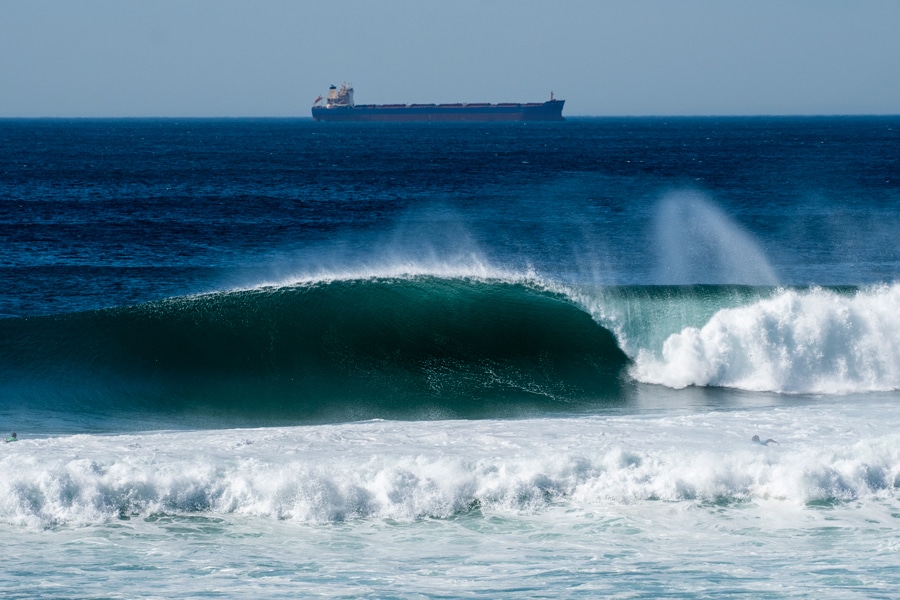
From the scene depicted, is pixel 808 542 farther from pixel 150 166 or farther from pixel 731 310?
pixel 150 166

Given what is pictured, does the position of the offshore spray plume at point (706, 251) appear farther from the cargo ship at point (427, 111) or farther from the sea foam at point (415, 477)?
the cargo ship at point (427, 111)

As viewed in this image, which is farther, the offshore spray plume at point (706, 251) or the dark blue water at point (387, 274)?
the offshore spray plume at point (706, 251)

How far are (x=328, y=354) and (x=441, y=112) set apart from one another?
18218 centimetres

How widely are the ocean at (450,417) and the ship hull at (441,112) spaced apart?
16180 centimetres

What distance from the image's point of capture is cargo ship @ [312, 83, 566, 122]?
190875 millimetres

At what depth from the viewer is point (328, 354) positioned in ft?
52.7

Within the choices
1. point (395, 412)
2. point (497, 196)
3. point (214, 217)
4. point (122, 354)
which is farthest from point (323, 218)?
point (395, 412)

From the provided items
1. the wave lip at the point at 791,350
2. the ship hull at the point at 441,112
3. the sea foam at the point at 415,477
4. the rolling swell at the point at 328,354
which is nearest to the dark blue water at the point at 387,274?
the rolling swell at the point at 328,354

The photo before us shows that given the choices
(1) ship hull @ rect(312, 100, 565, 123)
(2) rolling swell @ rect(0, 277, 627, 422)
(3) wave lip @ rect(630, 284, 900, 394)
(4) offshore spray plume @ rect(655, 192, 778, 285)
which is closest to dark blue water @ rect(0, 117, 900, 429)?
(2) rolling swell @ rect(0, 277, 627, 422)

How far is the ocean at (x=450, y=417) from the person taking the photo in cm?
806

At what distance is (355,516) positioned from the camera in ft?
29.8

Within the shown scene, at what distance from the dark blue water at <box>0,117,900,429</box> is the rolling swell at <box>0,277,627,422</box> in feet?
0.15

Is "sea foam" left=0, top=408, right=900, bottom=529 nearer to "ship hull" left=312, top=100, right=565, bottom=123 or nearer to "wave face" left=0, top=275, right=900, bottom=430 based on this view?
"wave face" left=0, top=275, right=900, bottom=430

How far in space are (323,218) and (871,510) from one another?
31.1 meters
